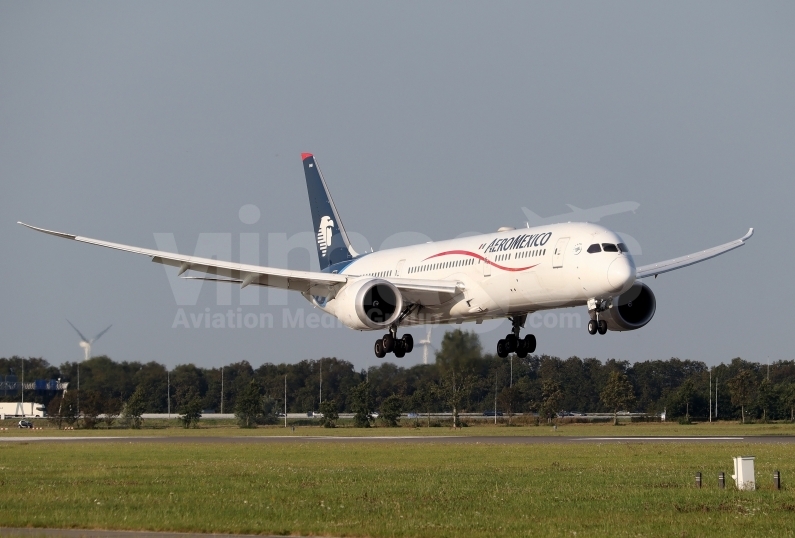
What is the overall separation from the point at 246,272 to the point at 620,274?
19.7 m

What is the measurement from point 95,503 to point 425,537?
10.1 meters

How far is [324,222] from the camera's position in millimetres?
67625

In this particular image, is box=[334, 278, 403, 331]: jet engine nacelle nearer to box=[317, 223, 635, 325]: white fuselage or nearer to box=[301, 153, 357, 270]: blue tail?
box=[317, 223, 635, 325]: white fuselage

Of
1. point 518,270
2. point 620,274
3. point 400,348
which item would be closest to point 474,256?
point 518,270

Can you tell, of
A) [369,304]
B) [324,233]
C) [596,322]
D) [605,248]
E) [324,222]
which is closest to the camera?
[605,248]

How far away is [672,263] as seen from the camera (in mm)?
54750

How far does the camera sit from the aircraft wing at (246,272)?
52.0 metres

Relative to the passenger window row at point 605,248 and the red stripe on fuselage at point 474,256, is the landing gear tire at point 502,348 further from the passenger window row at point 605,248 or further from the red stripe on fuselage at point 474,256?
the passenger window row at point 605,248

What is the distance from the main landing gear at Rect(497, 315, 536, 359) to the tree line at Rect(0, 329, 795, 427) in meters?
15.5

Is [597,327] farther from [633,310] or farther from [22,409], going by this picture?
[22,409]

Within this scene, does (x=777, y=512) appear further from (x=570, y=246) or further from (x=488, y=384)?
(x=488, y=384)

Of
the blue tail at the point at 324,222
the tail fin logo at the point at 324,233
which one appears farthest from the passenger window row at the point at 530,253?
the tail fin logo at the point at 324,233

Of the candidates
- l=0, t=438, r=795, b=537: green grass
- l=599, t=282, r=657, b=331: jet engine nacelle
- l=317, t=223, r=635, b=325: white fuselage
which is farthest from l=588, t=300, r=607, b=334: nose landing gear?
l=0, t=438, r=795, b=537: green grass

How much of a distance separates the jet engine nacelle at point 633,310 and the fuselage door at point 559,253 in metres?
7.15
